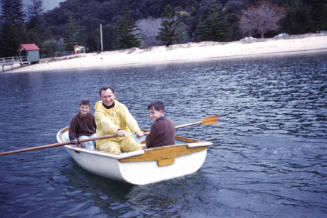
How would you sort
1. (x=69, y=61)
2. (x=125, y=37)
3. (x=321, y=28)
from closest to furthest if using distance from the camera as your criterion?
(x=321, y=28) < (x=69, y=61) < (x=125, y=37)

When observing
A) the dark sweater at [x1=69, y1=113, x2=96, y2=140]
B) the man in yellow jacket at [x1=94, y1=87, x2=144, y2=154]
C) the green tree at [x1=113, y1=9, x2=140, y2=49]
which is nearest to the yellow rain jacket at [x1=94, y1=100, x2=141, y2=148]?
the man in yellow jacket at [x1=94, y1=87, x2=144, y2=154]

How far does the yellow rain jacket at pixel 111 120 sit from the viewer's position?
6.38m

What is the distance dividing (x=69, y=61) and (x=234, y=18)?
1118 inches

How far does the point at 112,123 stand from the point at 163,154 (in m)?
1.31

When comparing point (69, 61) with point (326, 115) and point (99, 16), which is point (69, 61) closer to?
point (99, 16)

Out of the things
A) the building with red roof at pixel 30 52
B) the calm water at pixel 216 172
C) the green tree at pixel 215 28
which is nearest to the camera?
the calm water at pixel 216 172

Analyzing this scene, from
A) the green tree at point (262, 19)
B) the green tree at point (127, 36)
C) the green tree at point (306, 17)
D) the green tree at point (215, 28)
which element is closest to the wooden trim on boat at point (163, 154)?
the green tree at point (306, 17)

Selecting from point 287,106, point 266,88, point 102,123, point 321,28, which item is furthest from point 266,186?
point 321,28

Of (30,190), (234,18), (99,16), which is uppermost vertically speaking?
(99,16)

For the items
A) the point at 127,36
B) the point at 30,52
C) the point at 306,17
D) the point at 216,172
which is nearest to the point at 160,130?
the point at 216,172

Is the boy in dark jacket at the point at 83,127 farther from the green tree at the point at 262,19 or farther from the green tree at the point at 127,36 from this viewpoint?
the green tree at the point at 127,36

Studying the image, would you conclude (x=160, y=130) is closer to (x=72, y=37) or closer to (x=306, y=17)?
(x=306, y=17)

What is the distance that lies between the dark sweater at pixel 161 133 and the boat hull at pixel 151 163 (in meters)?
0.24

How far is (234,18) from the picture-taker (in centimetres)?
5412
